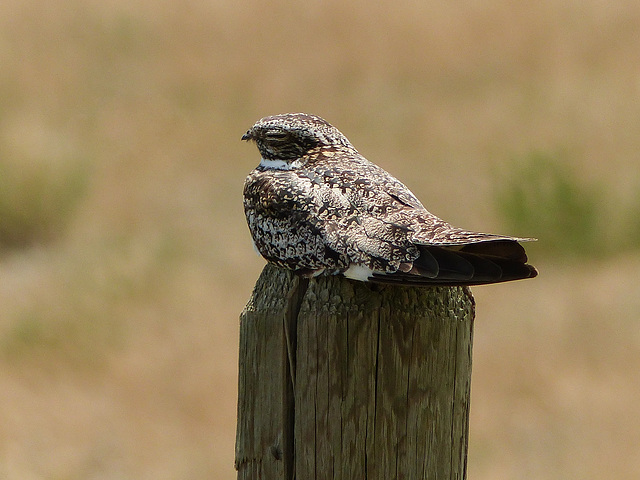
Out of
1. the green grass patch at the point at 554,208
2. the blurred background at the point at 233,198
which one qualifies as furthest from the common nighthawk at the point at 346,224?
the green grass patch at the point at 554,208

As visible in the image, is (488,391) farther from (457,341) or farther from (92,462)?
(457,341)

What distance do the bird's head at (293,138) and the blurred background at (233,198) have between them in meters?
4.44

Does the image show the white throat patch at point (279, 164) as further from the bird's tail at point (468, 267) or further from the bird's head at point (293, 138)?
the bird's tail at point (468, 267)

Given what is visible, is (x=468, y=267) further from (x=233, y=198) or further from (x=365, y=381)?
(x=233, y=198)

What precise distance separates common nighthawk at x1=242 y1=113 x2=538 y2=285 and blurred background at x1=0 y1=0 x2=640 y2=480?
4.57 metres

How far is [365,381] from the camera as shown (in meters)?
2.61

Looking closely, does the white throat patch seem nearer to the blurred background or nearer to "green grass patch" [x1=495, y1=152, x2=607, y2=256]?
the blurred background

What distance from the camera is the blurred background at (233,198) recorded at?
813 cm

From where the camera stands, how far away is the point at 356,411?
2617 mm

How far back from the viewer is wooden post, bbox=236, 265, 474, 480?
8.55 ft

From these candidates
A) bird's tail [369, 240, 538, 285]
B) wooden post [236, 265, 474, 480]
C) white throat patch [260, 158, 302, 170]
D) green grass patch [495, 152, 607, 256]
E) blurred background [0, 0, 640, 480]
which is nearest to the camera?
bird's tail [369, 240, 538, 285]

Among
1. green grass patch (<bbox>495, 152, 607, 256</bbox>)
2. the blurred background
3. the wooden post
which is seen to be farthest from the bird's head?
green grass patch (<bbox>495, 152, 607, 256</bbox>)

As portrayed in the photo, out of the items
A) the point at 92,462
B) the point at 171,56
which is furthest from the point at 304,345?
the point at 171,56

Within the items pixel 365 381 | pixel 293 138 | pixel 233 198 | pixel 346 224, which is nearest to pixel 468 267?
pixel 365 381
